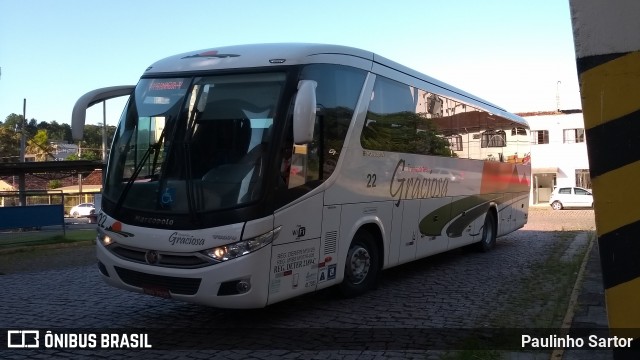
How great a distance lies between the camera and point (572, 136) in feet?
144

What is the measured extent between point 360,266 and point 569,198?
1313 inches

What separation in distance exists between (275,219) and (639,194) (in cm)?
421

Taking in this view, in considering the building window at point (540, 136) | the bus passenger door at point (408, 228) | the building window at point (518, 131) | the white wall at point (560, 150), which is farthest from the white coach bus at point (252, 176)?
the building window at point (540, 136)

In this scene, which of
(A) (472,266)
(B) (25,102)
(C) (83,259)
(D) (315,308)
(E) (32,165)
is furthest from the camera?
(B) (25,102)

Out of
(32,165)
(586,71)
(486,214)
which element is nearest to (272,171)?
(586,71)

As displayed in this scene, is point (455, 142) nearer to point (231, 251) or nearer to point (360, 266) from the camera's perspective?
point (360, 266)

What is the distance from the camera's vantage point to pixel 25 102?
149 feet

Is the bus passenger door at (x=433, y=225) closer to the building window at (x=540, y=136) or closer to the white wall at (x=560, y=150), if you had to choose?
the white wall at (x=560, y=150)

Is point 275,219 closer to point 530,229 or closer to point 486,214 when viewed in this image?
point 486,214

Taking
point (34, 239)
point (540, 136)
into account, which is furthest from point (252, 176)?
point (540, 136)

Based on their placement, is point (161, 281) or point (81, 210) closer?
point (161, 281)

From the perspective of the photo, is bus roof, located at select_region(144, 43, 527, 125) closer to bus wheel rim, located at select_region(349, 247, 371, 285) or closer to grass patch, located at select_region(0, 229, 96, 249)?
bus wheel rim, located at select_region(349, 247, 371, 285)

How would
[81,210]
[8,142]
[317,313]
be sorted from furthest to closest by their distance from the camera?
[8,142] → [81,210] → [317,313]

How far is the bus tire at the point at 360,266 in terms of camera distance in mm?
7508
